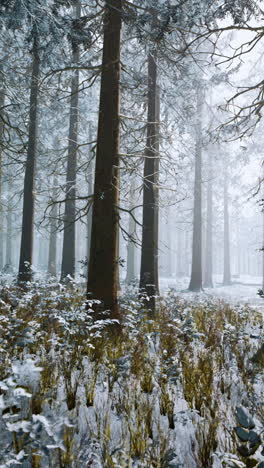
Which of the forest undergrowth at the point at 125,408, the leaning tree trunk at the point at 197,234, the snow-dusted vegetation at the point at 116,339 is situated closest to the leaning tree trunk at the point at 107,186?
the snow-dusted vegetation at the point at 116,339

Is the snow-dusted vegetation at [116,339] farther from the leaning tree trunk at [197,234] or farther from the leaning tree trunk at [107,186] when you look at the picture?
the leaning tree trunk at [197,234]

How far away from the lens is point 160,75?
8.77m

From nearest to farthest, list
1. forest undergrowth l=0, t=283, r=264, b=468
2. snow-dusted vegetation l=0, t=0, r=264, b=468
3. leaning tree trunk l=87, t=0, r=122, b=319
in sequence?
forest undergrowth l=0, t=283, r=264, b=468 → snow-dusted vegetation l=0, t=0, r=264, b=468 → leaning tree trunk l=87, t=0, r=122, b=319

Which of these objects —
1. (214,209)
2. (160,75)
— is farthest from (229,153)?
(160,75)

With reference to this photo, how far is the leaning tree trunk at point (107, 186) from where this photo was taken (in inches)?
206

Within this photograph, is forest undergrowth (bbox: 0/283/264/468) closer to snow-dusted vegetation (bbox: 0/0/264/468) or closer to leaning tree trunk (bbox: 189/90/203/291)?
snow-dusted vegetation (bbox: 0/0/264/468)

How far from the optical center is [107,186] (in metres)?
5.32

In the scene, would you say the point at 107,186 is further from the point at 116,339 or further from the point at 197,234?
the point at 197,234

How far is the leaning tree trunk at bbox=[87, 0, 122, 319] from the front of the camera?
5227 mm

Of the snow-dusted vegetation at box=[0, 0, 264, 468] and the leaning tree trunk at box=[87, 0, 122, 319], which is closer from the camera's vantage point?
the snow-dusted vegetation at box=[0, 0, 264, 468]

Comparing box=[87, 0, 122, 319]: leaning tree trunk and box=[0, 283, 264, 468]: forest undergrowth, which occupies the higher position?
box=[87, 0, 122, 319]: leaning tree trunk

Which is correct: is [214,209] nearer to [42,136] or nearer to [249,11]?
[42,136]

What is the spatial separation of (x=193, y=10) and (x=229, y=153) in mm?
18386

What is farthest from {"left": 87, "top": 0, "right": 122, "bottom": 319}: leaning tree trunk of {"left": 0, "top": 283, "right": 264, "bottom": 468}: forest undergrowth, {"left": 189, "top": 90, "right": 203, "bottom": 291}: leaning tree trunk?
{"left": 189, "top": 90, "right": 203, "bottom": 291}: leaning tree trunk
